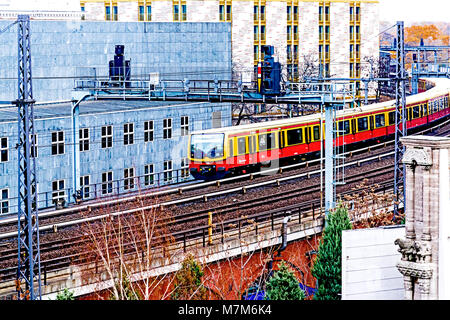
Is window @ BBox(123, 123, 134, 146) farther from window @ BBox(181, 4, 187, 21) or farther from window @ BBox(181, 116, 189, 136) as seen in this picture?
window @ BBox(181, 4, 187, 21)

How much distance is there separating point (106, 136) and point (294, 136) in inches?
259

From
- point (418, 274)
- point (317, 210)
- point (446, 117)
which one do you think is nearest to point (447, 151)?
point (418, 274)

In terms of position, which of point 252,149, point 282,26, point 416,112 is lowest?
point 252,149

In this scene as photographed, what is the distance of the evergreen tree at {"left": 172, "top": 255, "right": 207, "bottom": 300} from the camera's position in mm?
16703

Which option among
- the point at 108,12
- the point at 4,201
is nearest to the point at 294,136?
the point at 4,201

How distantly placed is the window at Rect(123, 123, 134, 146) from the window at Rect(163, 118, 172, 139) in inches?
70.9

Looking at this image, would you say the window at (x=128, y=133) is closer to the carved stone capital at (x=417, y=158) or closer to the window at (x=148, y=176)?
the window at (x=148, y=176)

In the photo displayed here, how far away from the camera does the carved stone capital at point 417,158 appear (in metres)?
12.1

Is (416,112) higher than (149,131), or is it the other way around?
(416,112)

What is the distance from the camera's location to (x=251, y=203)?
86.2 ft

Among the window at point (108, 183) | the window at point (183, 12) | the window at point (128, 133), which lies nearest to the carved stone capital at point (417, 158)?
the window at point (108, 183)

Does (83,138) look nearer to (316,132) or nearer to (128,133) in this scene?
(128,133)

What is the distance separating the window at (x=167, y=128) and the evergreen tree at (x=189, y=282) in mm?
19309

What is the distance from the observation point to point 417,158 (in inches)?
481
